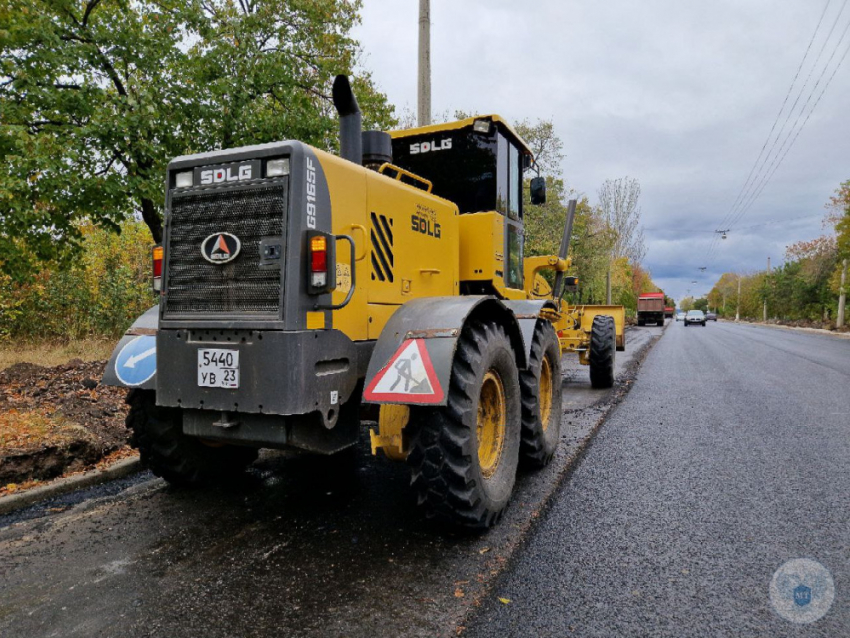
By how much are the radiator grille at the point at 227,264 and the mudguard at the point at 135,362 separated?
512mm

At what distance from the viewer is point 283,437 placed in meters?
2.96

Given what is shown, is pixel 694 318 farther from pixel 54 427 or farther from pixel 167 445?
pixel 167 445

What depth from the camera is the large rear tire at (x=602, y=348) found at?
8.58 metres

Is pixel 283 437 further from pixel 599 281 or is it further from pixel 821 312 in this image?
pixel 821 312

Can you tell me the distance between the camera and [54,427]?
4773mm

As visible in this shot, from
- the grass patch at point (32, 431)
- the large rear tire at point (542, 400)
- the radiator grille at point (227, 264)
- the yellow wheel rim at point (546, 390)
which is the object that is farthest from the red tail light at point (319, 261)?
the grass patch at point (32, 431)

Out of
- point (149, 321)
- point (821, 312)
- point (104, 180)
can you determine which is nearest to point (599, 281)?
point (821, 312)

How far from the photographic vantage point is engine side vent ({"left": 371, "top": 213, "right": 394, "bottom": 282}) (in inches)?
138

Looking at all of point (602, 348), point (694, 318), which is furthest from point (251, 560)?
point (694, 318)

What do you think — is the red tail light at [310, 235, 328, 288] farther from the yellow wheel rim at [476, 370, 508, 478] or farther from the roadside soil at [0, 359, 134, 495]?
the roadside soil at [0, 359, 134, 495]

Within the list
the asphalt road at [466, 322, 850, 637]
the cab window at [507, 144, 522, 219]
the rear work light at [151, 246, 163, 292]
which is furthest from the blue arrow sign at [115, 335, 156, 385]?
the cab window at [507, 144, 522, 219]

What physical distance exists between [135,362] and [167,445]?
61 centimetres

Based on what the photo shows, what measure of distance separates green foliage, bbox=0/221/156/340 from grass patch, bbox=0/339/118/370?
26.2 inches

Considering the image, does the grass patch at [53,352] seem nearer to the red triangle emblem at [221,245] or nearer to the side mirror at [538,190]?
the red triangle emblem at [221,245]
